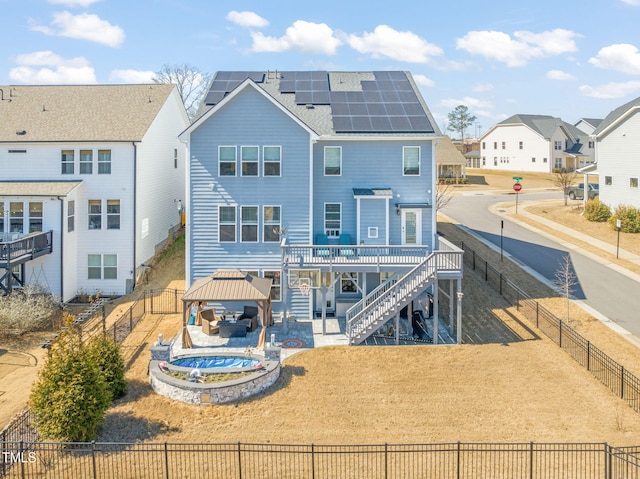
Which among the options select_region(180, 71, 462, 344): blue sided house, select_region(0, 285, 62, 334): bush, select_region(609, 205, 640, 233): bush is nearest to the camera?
select_region(0, 285, 62, 334): bush

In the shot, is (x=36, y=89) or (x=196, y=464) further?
(x=36, y=89)

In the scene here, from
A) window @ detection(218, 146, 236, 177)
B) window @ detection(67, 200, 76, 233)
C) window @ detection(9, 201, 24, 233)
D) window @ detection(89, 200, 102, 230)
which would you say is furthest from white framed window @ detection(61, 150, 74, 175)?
window @ detection(218, 146, 236, 177)

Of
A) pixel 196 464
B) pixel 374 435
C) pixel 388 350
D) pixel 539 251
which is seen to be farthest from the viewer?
pixel 539 251

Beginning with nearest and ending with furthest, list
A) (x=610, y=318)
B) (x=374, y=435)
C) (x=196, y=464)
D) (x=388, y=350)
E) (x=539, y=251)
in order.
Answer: (x=196, y=464)
(x=374, y=435)
(x=388, y=350)
(x=610, y=318)
(x=539, y=251)

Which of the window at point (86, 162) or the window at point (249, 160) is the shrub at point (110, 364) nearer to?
the window at point (249, 160)

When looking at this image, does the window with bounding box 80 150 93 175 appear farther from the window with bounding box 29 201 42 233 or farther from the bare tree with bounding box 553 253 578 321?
the bare tree with bounding box 553 253 578 321

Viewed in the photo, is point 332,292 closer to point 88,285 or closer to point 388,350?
point 388,350

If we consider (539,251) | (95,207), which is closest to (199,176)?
(95,207)
